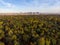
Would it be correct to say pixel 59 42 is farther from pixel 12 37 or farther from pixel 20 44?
pixel 12 37

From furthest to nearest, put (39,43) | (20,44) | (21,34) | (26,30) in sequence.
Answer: (26,30) < (21,34) < (20,44) < (39,43)

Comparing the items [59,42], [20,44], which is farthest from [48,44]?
[20,44]

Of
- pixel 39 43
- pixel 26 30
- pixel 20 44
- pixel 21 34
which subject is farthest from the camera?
pixel 26 30

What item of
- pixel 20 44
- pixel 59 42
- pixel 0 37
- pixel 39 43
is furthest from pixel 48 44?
pixel 0 37

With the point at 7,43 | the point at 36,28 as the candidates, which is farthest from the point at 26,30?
the point at 7,43

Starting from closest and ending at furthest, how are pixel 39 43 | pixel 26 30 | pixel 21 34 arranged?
pixel 39 43
pixel 21 34
pixel 26 30

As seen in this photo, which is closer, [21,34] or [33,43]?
[33,43]

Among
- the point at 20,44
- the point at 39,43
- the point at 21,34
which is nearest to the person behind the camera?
the point at 39,43

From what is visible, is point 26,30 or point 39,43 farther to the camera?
point 26,30

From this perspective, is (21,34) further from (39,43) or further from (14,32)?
(39,43)
